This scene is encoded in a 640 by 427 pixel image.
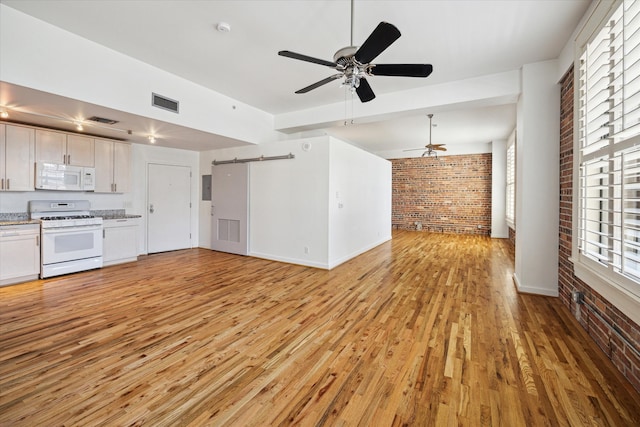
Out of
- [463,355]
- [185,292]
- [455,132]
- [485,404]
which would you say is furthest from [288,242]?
[455,132]

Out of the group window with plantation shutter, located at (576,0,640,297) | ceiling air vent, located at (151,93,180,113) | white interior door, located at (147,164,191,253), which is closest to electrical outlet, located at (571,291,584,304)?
window with plantation shutter, located at (576,0,640,297)

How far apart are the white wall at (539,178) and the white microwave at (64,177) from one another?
23.7 ft

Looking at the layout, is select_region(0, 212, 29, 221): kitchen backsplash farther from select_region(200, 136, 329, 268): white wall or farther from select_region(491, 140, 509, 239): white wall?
select_region(491, 140, 509, 239): white wall

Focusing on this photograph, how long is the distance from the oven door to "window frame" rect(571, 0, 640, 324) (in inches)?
265

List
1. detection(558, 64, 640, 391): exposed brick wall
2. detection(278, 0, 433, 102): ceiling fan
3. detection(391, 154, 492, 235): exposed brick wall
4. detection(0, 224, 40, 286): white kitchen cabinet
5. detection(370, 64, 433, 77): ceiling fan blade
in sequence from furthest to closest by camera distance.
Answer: detection(391, 154, 492, 235): exposed brick wall < detection(0, 224, 40, 286): white kitchen cabinet < detection(370, 64, 433, 77): ceiling fan blade < detection(278, 0, 433, 102): ceiling fan < detection(558, 64, 640, 391): exposed brick wall

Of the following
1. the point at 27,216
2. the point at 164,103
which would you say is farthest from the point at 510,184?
the point at 27,216

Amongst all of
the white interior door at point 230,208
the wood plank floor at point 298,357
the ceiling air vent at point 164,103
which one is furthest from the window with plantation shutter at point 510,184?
→ the ceiling air vent at point 164,103

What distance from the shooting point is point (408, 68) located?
2.39 m

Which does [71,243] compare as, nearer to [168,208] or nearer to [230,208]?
[168,208]

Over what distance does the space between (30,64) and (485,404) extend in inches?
200

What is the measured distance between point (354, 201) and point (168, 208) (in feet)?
14.4

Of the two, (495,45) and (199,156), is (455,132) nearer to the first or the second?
(495,45)

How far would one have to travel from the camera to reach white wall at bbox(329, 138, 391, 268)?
5.09 metres

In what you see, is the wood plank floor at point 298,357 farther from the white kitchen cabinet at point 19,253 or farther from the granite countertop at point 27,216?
the granite countertop at point 27,216
